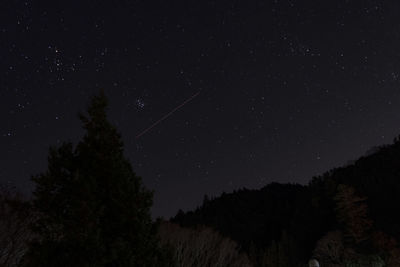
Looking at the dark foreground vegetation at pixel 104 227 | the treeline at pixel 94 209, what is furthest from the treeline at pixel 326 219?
the treeline at pixel 94 209

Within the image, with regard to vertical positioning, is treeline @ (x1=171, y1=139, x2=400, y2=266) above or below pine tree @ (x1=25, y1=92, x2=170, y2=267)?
above

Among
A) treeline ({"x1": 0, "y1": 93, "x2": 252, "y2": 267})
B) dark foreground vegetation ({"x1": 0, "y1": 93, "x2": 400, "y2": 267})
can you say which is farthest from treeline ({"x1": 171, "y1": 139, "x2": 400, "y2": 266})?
treeline ({"x1": 0, "y1": 93, "x2": 252, "y2": 267})

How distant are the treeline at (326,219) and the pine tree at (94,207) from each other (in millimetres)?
29159

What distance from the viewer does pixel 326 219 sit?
183ft

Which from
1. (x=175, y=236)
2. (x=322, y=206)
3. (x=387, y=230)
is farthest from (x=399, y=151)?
(x=175, y=236)

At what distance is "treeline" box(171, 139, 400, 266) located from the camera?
1578 inches

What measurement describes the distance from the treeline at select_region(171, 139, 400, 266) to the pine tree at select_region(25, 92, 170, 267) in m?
29.2

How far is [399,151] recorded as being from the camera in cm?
5950

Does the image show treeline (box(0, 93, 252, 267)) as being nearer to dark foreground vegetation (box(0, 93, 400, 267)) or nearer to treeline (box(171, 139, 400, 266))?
dark foreground vegetation (box(0, 93, 400, 267))

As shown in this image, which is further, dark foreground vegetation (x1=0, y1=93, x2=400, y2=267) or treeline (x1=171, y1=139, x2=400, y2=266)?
treeline (x1=171, y1=139, x2=400, y2=266)

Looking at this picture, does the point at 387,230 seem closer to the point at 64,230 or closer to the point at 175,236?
the point at 175,236

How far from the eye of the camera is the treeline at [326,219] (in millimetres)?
40094

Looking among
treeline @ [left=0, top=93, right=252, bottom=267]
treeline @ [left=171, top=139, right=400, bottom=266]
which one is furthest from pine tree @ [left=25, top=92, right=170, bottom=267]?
treeline @ [left=171, top=139, right=400, bottom=266]

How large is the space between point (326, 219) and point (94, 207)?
53221mm
